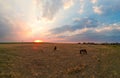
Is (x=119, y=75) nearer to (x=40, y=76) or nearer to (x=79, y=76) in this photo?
(x=79, y=76)

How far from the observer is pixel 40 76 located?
70.1ft

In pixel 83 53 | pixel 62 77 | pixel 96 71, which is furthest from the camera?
pixel 83 53

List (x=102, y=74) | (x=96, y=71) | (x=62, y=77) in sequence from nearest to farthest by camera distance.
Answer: (x=62, y=77)
(x=102, y=74)
(x=96, y=71)

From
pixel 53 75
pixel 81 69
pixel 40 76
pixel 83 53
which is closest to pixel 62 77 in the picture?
pixel 53 75

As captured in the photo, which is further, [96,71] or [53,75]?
[96,71]

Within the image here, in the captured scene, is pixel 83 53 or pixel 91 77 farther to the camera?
pixel 83 53

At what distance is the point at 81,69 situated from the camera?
2489 cm

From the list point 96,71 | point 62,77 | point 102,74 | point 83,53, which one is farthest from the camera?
point 83,53

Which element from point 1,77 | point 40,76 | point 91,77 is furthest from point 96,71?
point 1,77

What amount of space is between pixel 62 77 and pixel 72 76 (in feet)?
4.82

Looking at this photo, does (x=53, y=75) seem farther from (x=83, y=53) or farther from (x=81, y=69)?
(x=83, y=53)

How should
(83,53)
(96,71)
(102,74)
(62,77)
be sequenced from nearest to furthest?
1. (62,77)
2. (102,74)
3. (96,71)
4. (83,53)

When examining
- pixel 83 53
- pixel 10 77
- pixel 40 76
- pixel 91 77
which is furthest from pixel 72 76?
pixel 83 53

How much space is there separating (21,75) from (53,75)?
4.06 metres
